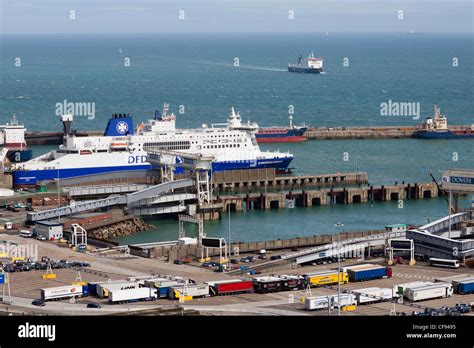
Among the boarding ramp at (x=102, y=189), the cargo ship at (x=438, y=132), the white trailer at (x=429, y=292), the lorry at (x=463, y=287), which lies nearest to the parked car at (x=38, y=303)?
the white trailer at (x=429, y=292)

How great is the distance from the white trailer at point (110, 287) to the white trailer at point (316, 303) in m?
5.51

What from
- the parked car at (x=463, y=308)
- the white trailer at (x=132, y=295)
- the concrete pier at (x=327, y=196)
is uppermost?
the white trailer at (x=132, y=295)


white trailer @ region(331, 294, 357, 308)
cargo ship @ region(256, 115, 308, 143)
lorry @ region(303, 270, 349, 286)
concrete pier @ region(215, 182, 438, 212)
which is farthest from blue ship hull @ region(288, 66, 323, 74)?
white trailer @ region(331, 294, 357, 308)

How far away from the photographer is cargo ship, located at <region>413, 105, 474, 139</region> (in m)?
91.6

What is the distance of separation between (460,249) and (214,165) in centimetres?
3063

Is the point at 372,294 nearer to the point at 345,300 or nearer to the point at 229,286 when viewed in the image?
the point at 345,300

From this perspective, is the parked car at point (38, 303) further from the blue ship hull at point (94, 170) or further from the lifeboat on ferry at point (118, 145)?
the lifeboat on ferry at point (118, 145)

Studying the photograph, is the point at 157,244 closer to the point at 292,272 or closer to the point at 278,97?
the point at 292,272

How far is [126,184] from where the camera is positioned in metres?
66.8

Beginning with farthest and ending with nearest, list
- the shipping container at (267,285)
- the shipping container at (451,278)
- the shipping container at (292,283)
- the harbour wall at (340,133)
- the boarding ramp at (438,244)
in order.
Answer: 1. the harbour wall at (340,133)
2. the boarding ramp at (438,244)
3. the shipping container at (451,278)
4. the shipping container at (292,283)
5. the shipping container at (267,285)

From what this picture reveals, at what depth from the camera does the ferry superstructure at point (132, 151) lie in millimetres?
71625

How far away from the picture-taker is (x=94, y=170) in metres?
73.4
